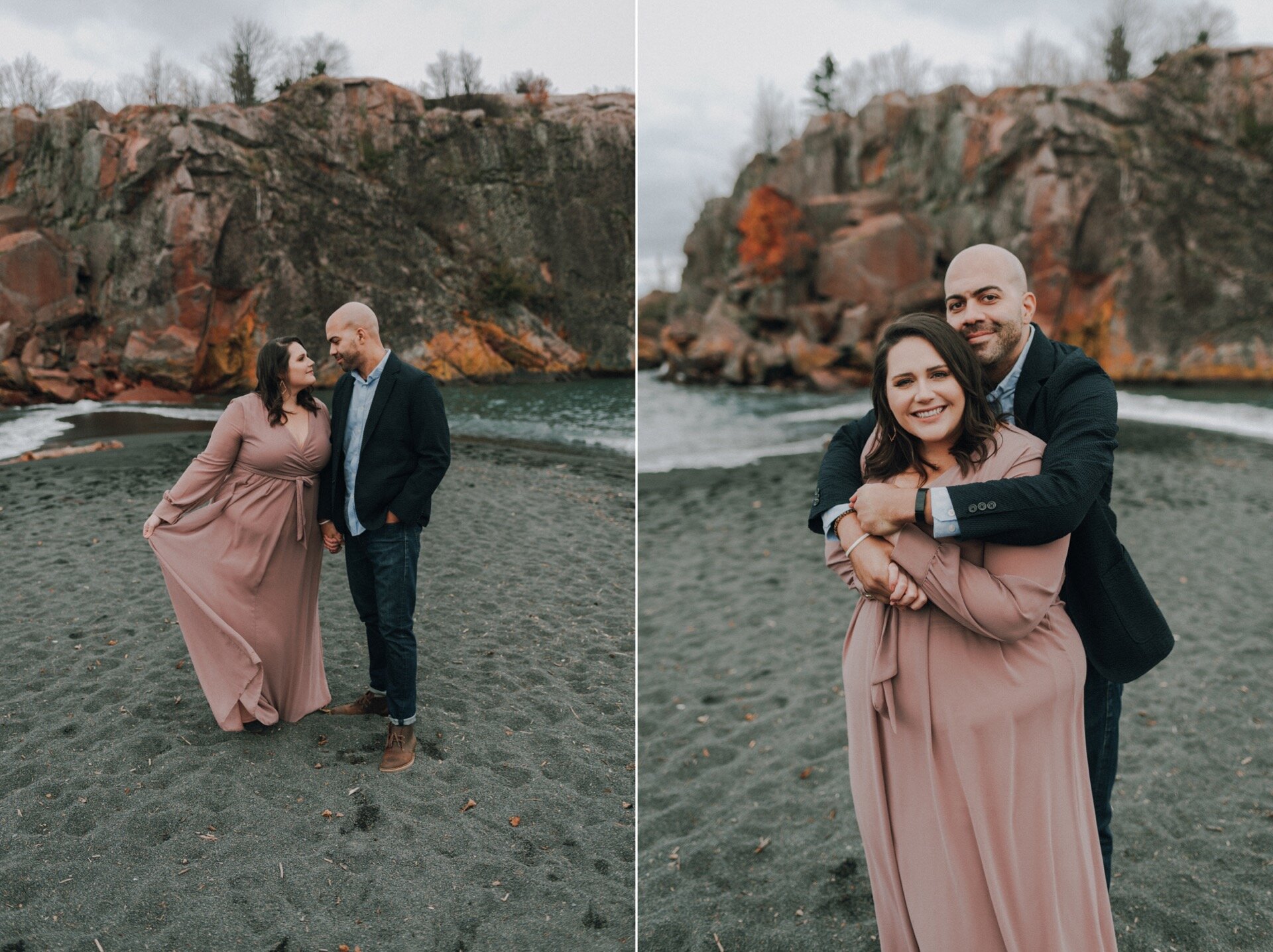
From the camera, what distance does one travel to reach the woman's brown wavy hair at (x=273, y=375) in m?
4.16

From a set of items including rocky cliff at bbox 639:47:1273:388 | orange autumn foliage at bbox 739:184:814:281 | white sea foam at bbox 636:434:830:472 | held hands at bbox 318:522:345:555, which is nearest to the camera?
held hands at bbox 318:522:345:555

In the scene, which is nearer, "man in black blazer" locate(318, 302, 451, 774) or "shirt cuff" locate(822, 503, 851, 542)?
"shirt cuff" locate(822, 503, 851, 542)

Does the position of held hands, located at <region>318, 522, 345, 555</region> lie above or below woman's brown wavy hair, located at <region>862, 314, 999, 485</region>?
below

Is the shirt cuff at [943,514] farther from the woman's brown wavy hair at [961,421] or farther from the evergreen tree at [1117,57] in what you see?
the evergreen tree at [1117,57]

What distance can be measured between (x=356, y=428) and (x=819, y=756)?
335cm

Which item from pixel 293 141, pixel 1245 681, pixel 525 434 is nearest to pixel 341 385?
pixel 1245 681

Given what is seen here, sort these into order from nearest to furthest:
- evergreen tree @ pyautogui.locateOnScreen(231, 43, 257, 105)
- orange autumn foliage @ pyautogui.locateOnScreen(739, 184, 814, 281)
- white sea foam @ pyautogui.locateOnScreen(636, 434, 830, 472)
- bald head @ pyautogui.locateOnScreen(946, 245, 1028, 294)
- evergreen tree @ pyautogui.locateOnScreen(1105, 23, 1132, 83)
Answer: bald head @ pyautogui.locateOnScreen(946, 245, 1028, 294)
white sea foam @ pyautogui.locateOnScreen(636, 434, 830, 472)
evergreen tree @ pyautogui.locateOnScreen(231, 43, 257, 105)
orange autumn foliage @ pyautogui.locateOnScreen(739, 184, 814, 281)
evergreen tree @ pyautogui.locateOnScreen(1105, 23, 1132, 83)

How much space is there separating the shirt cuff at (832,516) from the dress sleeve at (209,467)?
328 cm

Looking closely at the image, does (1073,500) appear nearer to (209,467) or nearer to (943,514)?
Answer: (943,514)

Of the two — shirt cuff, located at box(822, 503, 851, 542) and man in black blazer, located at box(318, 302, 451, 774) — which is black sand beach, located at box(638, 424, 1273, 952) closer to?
man in black blazer, located at box(318, 302, 451, 774)

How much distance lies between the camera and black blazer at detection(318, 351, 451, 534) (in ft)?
13.1

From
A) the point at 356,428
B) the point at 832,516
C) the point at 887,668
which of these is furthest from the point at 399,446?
the point at 887,668

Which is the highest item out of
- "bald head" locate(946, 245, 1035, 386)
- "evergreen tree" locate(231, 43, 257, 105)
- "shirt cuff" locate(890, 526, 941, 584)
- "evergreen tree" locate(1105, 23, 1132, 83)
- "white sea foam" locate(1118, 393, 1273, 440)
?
"evergreen tree" locate(1105, 23, 1132, 83)

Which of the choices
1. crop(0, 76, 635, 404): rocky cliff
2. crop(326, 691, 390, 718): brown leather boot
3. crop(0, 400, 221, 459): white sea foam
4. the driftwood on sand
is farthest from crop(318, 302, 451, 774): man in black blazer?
crop(0, 76, 635, 404): rocky cliff
